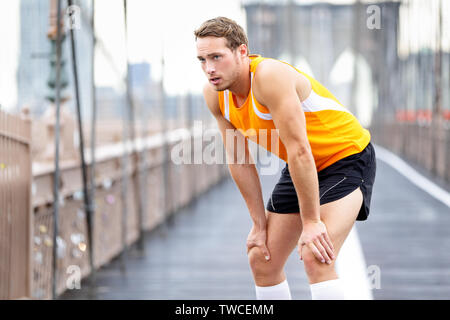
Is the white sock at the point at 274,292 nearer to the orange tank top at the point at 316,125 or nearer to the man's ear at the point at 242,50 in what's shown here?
the orange tank top at the point at 316,125

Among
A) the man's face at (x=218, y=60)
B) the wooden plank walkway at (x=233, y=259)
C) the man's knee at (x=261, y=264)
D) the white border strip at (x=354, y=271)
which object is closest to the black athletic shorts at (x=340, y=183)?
the man's knee at (x=261, y=264)

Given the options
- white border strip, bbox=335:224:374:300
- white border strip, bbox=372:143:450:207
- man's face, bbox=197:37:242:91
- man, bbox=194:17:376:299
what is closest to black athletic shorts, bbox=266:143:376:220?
man, bbox=194:17:376:299

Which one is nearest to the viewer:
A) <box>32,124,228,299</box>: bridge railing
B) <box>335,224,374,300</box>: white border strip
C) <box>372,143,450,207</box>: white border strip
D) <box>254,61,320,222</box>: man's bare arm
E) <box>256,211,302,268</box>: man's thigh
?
<box>254,61,320,222</box>: man's bare arm

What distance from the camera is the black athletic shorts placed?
2311 mm

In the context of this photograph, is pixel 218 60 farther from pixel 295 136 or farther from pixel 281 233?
pixel 281 233

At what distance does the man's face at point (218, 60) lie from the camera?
212 cm

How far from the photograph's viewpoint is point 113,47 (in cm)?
522

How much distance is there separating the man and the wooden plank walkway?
1.91 meters

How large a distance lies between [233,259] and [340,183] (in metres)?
3.44

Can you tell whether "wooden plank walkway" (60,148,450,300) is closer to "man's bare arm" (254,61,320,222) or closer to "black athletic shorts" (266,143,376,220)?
"black athletic shorts" (266,143,376,220)

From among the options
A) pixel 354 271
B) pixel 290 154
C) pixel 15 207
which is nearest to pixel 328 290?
pixel 290 154

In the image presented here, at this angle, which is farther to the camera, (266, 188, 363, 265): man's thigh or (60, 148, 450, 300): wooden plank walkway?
(60, 148, 450, 300): wooden plank walkway

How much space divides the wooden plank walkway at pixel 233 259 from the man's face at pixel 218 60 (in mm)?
2361
